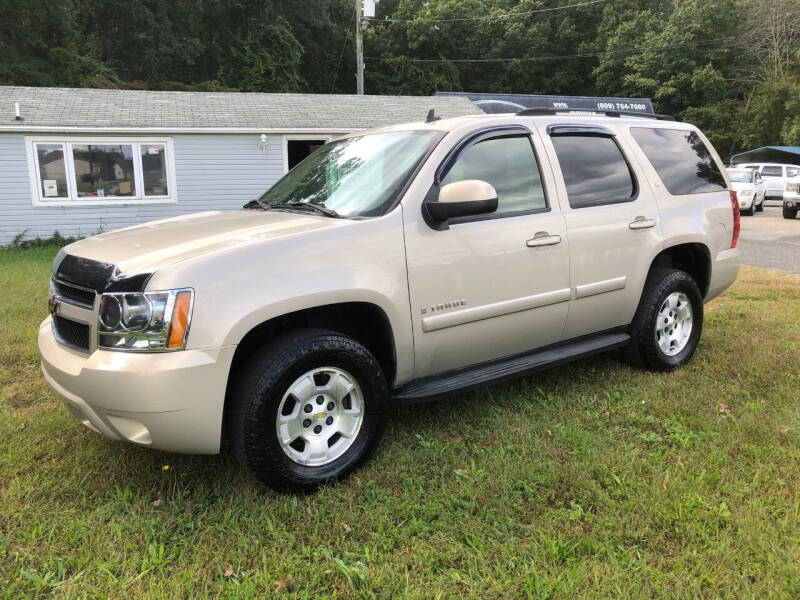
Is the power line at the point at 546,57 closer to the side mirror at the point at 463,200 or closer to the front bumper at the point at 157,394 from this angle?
the side mirror at the point at 463,200

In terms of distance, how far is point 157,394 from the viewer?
2.57 metres

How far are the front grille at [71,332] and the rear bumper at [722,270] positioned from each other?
4405 mm

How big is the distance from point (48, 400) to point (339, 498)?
2452 millimetres

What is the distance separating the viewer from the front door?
3.25m

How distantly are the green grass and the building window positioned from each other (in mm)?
10939

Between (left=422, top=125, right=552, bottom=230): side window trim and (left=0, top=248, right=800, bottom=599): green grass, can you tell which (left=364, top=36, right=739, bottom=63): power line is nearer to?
(left=422, top=125, right=552, bottom=230): side window trim

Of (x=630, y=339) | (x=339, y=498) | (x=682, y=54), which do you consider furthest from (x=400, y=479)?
(x=682, y=54)

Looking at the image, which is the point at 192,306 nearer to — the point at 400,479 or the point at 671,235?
the point at 400,479

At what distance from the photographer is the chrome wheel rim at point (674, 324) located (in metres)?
4.52

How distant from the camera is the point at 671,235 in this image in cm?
439

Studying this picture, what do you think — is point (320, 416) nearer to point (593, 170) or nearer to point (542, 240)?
point (542, 240)

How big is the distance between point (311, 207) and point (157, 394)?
1429mm

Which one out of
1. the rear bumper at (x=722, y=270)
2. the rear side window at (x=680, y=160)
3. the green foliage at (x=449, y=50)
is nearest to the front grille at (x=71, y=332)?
the rear side window at (x=680, y=160)

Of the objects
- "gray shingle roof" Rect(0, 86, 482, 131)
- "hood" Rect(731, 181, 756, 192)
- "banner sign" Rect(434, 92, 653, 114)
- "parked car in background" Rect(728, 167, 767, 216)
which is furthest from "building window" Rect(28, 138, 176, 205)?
"hood" Rect(731, 181, 756, 192)
